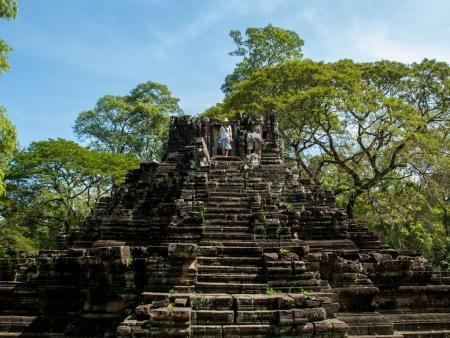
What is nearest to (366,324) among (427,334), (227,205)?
(427,334)

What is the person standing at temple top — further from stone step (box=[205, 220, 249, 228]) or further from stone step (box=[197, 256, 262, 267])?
stone step (box=[197, 256, 262, 267])

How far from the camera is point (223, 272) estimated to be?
30.3ft

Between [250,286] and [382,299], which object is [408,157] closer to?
[382,299]

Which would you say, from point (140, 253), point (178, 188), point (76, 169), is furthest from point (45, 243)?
point (140, 253)

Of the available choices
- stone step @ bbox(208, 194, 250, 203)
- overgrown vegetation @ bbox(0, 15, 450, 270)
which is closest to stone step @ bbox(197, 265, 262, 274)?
stone step @ bbox(208, 194, 250, 203)

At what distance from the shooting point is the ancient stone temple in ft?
26.3

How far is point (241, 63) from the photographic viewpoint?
33.1 metres

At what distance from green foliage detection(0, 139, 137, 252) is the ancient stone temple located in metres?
13.5

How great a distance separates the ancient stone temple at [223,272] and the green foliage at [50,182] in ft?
44.3

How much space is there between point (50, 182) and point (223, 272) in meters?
20.3

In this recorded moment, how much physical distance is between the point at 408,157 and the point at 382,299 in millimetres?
12714

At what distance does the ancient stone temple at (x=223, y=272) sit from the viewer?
801cm

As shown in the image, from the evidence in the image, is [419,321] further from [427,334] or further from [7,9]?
[7,9]

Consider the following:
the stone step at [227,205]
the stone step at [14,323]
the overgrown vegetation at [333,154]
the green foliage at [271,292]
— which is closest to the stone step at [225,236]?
the stone step at [227,205]
